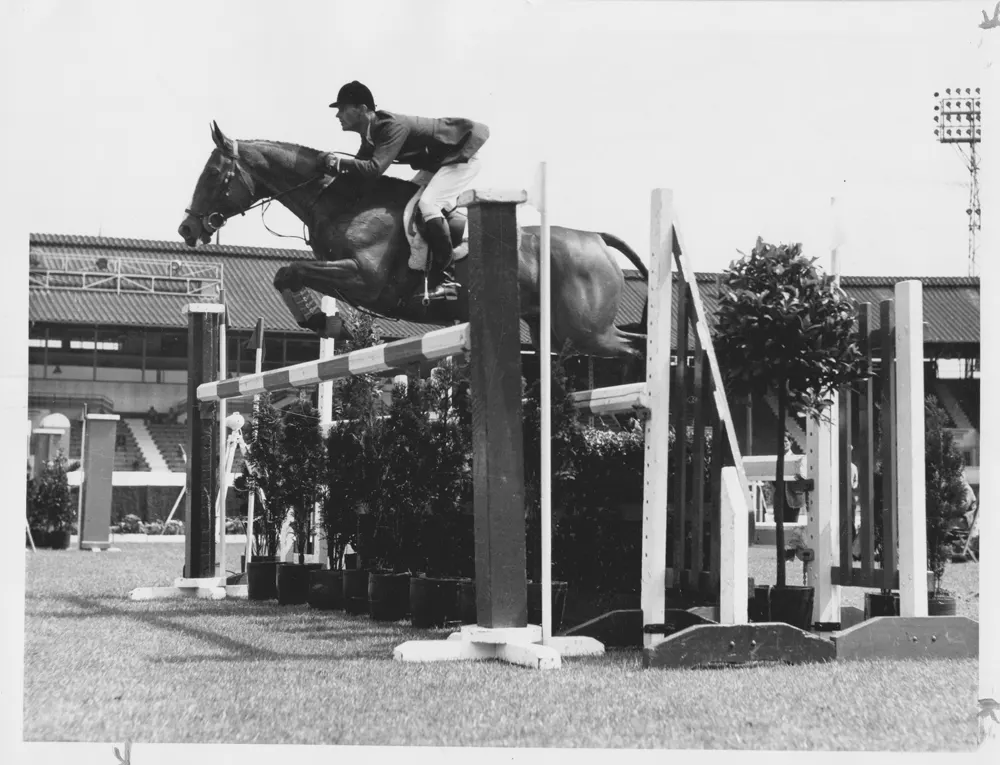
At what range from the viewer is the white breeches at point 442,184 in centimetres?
523

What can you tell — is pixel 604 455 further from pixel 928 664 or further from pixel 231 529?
pixel 231 529

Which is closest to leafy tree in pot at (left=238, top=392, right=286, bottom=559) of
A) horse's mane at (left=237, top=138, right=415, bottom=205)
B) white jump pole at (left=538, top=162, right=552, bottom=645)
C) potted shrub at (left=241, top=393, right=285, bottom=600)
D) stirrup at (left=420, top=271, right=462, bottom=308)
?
potted shrub at (left=241, top=393, right=285, bottom=600)

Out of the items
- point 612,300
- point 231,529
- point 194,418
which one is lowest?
point 231,529

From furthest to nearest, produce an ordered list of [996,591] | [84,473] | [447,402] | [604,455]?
[84,473]
[447,402]
[604,455]
[996,591]

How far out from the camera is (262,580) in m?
6.54

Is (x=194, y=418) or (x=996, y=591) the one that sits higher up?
(x=194, y=418)

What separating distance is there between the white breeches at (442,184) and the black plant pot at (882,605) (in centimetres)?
223

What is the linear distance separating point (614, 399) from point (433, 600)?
3.73ft

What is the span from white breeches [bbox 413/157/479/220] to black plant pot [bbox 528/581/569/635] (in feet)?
5.27

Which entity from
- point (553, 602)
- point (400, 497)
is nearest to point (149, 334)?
point (400, 497)

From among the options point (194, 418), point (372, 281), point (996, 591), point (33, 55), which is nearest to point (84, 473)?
point (194, 418)

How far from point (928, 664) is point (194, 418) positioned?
416cm

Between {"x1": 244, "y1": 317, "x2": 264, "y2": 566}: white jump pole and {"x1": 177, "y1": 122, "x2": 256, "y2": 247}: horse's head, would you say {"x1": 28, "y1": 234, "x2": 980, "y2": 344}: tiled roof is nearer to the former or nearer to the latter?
{"x1": 244, "y1": 317, "x2": 264, "y2": 566}: white jump pole

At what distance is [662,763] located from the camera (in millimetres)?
2582
